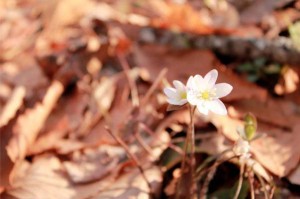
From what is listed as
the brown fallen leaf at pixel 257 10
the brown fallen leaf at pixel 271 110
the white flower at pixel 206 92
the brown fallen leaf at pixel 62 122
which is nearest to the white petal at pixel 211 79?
the white flower at pixel 206 92

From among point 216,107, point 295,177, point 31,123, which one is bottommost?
point 295,177

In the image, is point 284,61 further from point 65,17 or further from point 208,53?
point 65,17

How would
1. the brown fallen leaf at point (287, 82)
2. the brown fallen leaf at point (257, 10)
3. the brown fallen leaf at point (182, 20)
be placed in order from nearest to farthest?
the brown fallen leaf at point (287, 82) → the brown fallen leaf at point (182, 20) → the brown fallen leaf at point (257, 10)

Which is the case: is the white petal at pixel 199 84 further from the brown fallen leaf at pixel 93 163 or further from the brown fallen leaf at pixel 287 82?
the brown fallen leaf at pixel 287 82

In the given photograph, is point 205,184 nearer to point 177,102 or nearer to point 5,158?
point 177,102

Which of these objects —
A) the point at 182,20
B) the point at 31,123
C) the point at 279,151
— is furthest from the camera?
the point at 182,20

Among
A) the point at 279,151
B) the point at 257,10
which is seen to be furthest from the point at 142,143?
the point at 257,10

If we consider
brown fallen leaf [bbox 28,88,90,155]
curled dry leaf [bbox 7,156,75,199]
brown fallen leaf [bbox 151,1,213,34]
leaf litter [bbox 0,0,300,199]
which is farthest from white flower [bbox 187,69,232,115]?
brown fallen leaf [bbox 151,1,213,34]
